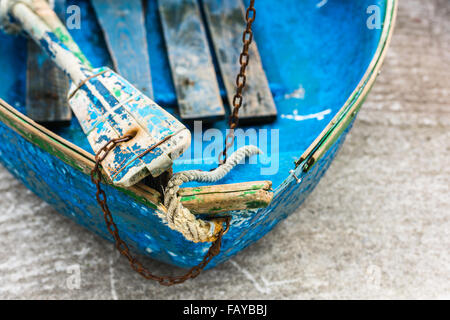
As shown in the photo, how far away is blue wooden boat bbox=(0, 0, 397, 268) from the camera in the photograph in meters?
1.34

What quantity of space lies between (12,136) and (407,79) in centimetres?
234

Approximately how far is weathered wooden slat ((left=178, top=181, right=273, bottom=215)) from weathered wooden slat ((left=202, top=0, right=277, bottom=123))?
0.80 metres

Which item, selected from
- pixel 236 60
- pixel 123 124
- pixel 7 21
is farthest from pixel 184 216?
pixel 7 21

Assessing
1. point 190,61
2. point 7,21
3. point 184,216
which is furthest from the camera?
point 190,61

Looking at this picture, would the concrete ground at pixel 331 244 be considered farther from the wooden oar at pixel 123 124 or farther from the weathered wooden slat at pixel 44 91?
the wooden oar at pixel 123 124

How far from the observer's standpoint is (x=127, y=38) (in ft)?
7.19

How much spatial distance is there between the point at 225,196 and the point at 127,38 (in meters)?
1.30

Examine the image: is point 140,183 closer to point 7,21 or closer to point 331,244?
point 331,244

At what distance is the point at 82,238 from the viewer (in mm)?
2002

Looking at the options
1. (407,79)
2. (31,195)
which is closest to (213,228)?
(31,195)

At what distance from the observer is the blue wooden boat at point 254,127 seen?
1.34 m

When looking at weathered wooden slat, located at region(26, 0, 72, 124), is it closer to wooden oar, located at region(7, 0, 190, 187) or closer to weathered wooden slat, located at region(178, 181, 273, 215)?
wooden oar, located at region(7, 0, 190, 187)

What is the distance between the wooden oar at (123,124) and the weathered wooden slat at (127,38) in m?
0.45
